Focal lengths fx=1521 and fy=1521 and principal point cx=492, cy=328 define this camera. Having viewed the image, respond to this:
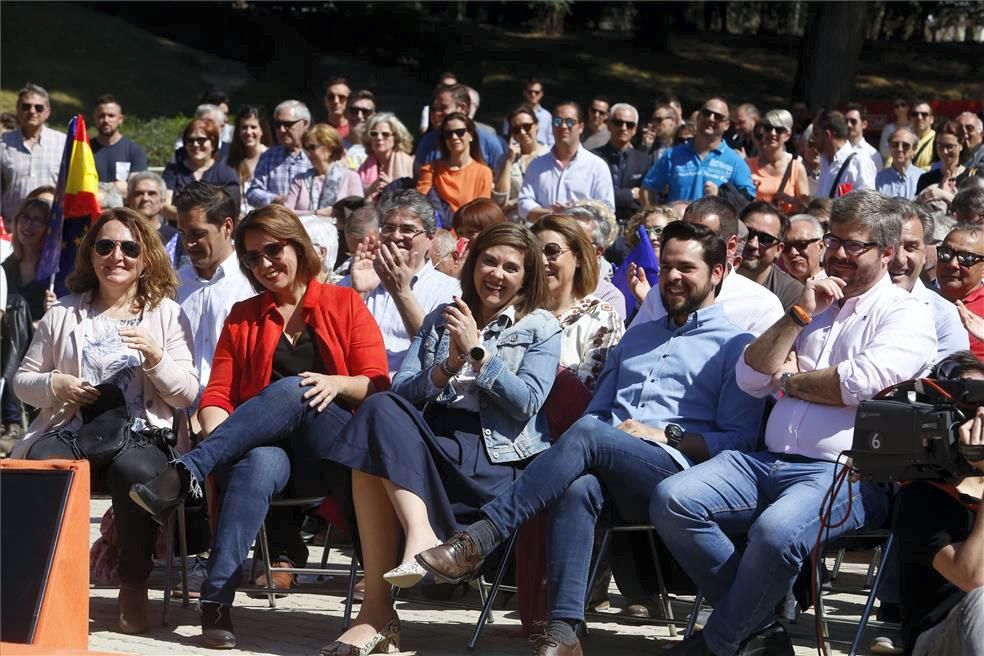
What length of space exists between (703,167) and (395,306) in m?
4.21

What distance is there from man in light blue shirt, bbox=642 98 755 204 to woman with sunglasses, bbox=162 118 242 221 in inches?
129

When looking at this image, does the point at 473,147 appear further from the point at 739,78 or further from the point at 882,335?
the point at 739,78

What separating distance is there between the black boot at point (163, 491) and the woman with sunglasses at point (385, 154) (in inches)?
239

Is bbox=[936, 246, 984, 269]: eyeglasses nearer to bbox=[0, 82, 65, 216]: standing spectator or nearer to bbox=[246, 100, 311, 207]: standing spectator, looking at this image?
bbox=[246, 100, 311, 207]: standing spectator

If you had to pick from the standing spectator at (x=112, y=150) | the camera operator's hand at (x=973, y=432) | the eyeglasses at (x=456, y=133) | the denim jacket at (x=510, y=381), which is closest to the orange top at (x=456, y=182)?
the eyeglasses at (x=456, y=133)

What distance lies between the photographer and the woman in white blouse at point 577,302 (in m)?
7.11

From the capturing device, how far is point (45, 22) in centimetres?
3256

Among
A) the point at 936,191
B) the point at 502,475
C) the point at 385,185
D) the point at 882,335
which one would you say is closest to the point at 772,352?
the point at 882,335

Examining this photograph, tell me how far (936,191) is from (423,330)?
17.3 feet

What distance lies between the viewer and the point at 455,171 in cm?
1133

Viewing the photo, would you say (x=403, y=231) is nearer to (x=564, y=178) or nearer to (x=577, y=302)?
(x=577, y=302)

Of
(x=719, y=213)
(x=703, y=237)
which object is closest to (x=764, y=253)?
(x=719, y=213)

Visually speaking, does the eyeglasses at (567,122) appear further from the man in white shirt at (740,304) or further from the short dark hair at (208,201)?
the short dark hair at (208,201)

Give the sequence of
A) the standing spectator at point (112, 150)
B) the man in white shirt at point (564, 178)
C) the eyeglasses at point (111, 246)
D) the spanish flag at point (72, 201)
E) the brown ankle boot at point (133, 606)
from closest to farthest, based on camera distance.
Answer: the brown ankle boot at point (133, 606) → the eyeglasses at point (111, 246) → the spanish flag at point (72, 201) → the man in white shirt at point (564, 178) → the standing spectator at point (112, 150)
